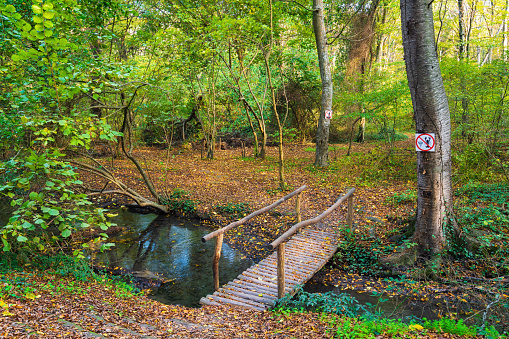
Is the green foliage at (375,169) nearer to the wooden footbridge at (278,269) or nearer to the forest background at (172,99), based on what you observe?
the forest background at (172,99)

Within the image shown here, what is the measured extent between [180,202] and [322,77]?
7216mm

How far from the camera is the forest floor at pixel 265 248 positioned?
3.56 m

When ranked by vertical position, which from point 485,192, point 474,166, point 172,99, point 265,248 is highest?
point 172,99

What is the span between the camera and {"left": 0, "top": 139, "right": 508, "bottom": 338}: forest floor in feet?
11.7

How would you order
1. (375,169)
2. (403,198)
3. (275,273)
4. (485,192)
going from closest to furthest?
(275,273) → (485,192) → (403,198) → (375,169)

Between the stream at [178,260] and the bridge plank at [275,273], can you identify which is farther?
the stream at [178,260]

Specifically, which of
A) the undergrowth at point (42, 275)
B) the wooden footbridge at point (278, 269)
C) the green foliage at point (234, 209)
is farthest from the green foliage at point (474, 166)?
the undergrowth at point (42, 275)

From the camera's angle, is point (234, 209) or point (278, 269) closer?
point (278, 269)

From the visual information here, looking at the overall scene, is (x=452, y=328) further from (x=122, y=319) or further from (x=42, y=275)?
(x=42, y=275)

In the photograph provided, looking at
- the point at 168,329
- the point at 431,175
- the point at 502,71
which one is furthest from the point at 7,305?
the point at 502,71

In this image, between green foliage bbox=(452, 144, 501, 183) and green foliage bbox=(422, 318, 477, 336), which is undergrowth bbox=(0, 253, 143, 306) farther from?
green foliage bbox=(452, 144, 501, 183)

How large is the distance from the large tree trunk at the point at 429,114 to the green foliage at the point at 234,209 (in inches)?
205

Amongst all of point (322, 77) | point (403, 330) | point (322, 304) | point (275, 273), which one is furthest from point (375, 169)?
point (403, 330)

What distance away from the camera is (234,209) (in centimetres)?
972
